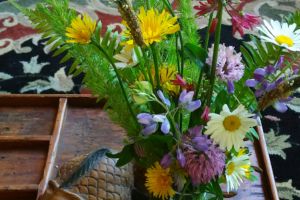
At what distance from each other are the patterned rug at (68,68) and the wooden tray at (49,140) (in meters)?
0.37

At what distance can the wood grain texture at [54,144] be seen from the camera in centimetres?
54

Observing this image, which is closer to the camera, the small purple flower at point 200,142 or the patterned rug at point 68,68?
the small purple flower at point 200,142

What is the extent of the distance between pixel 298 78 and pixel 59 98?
1.86 feet

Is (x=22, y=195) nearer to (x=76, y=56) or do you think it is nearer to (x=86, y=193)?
(x=86, y=193)

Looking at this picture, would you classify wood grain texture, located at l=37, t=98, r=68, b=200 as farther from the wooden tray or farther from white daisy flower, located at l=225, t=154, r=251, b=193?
white daisy flower, located at l=225, t=154, r=251, b=193

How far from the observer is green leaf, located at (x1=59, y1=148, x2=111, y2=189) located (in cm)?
41

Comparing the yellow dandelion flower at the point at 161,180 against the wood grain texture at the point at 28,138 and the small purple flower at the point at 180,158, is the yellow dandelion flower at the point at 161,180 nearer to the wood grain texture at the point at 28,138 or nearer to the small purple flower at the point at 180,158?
the small purple flower at the point at 180,158

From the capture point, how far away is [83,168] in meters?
0.42

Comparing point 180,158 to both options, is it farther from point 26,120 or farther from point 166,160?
point 26,120

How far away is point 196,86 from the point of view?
1.06ft

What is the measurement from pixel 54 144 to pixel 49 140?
2 cm

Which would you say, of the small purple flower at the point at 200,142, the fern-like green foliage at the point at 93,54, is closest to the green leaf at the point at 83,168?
the fern-like green foliage at the point at 93,54

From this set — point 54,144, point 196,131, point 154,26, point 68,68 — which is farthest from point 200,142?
point 68,68

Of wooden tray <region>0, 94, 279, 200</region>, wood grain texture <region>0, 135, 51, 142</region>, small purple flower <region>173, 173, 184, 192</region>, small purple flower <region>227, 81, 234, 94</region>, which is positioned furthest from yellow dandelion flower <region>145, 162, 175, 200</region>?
wood grain texture <region>0, 135, 51, 142</region>
